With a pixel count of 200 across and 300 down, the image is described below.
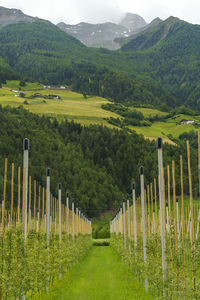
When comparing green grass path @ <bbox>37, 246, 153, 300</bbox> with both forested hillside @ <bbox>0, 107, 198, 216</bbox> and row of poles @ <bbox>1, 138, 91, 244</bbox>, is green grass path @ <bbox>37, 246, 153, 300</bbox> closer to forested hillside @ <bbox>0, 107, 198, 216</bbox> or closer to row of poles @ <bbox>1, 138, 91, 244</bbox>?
row of poles @ <bbox>1, 138, 91, 244</bbox>

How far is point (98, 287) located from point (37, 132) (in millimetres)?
129721

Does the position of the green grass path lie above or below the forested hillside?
below

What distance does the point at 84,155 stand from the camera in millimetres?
156000

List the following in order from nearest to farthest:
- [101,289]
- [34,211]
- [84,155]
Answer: [101,289], [34,211], [84,155]

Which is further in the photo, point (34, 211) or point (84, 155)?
point (84, 155)

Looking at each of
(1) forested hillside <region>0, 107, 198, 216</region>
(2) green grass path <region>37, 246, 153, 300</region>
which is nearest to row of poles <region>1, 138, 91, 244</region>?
(2) green grass path <region>37, 246, 153, 300</region>

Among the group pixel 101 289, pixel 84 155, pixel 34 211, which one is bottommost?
pixel 101 289

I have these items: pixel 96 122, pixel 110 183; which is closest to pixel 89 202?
pixel 110 183

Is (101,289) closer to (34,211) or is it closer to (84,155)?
(34,211)

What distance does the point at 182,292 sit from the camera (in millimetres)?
12992

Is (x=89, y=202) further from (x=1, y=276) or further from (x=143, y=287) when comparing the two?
(x=1, y=276)

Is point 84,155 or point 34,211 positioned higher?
point 84,155

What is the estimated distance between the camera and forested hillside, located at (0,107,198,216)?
129 m

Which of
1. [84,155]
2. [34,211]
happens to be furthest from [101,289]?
[84,155]
